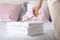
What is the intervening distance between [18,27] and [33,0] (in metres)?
1.12

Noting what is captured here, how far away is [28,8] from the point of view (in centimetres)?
287

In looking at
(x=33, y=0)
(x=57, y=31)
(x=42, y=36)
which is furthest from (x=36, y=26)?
(x=33, y=0)

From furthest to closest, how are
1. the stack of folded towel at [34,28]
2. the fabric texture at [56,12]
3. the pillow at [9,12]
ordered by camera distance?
the pillow at [9,12]
the stack of folded towel at [34,28]
the fabric texture at [56,12]

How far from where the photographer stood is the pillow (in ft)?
8.84

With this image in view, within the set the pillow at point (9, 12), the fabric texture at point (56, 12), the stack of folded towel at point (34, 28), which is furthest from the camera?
the pillow at point (9, 12)

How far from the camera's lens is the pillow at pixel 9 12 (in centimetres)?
270

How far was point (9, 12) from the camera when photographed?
2791 millimetres

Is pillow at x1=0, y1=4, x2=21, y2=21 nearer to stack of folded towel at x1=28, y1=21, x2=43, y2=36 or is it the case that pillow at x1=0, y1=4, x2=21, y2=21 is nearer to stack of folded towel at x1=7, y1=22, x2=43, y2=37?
stack of folded towel at x1=7, y1=22, x2=43, y2=37

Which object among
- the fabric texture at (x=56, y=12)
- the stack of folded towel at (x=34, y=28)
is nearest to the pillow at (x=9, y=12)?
the stack of folded towel at (x=34, y=28)

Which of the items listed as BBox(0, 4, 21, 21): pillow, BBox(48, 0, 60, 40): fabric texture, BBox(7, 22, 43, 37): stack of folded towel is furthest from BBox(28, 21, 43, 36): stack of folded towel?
BBox(0, 4, 21, 21): pillow

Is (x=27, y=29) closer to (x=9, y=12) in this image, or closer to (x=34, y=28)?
(x=34, y=28)

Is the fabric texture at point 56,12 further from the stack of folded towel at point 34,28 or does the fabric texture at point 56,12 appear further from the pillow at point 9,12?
the pillow at point 9,12

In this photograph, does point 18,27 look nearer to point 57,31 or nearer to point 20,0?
point 57,31

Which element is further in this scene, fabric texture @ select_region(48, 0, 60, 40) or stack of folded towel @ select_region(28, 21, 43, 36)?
stack of folded towel @ select_region(28, 21, 43, 36)
